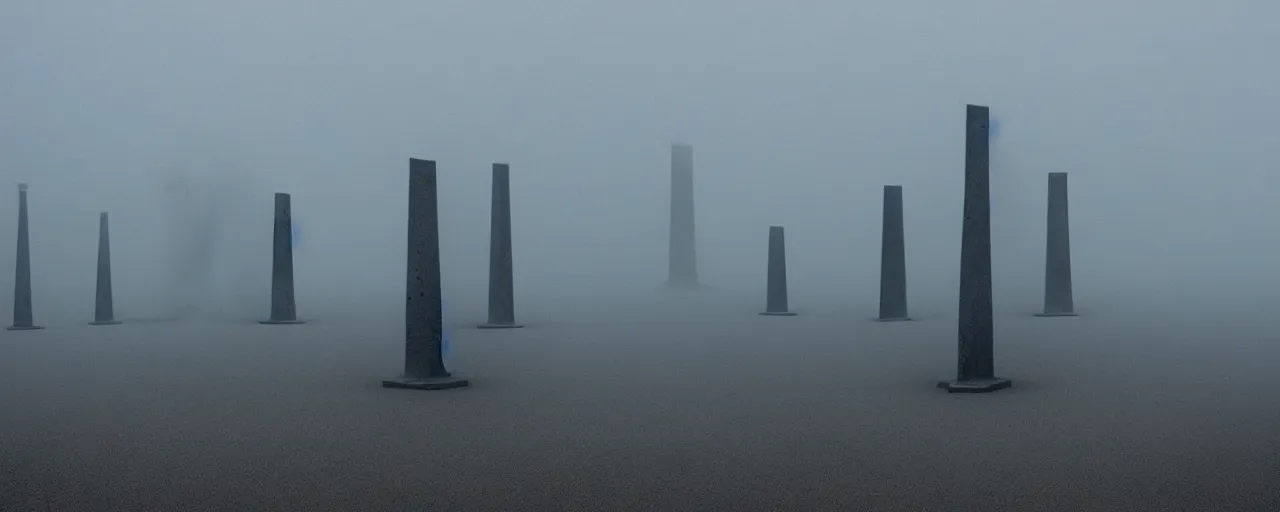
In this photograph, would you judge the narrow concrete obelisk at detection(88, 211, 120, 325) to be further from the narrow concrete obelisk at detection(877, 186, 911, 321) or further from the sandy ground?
the narrow concrete obelisk at detection(877, 186, 911, 321)

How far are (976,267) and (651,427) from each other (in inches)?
166

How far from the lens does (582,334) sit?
22.3m

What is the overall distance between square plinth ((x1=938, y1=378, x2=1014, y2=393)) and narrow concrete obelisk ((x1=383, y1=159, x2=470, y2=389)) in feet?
15.6

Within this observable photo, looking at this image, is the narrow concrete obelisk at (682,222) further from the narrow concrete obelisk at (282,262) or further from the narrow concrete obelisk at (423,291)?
the narrow concrete obelisk at (423,291)

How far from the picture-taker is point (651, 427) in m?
11.0

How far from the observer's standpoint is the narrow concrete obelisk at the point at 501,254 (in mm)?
22938

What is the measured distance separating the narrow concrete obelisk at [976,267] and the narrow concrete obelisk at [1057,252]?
12.8m

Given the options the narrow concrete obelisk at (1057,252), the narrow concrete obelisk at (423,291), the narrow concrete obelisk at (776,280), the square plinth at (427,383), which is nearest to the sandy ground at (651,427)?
the square plinth at (427,383)

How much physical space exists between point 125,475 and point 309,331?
14.5m

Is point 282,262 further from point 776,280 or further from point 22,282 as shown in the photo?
point 776,280

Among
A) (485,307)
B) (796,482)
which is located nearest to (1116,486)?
(796,482)

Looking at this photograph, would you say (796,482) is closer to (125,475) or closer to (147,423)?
(125,475)

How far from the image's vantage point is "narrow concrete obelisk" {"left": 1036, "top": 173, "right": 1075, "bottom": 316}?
25922 mm

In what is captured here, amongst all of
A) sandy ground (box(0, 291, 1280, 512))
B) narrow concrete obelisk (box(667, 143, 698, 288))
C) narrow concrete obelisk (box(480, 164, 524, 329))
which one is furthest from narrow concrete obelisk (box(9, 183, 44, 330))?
narrow concrete obelisk (box(667, 143, 698, 288))
